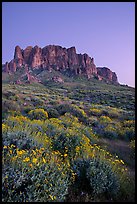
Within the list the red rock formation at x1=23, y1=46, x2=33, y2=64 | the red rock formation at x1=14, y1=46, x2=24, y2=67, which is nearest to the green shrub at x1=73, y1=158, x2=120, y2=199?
the red rock formation at x1=14, y1=46, x2=24, y2=67

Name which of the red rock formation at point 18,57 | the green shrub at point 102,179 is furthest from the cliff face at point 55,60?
the green shrub at point 102,179

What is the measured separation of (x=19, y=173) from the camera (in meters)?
3.35

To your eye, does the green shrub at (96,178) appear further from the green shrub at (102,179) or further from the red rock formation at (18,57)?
the red rock formation at (18,57)

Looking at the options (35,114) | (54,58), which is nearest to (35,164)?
(35,114)

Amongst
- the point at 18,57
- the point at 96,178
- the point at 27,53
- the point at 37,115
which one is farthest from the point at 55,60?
the point at 96,178

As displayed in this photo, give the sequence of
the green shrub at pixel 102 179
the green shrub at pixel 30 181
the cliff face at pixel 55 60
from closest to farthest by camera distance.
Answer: the green shrub at pixel 30 181 → the green shrub at pixel 102 179 → the cliff face at pixel 55 60

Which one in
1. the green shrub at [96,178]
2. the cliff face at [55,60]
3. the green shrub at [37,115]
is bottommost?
the green shrub at [96,178]

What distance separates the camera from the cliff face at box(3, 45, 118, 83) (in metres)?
95.8

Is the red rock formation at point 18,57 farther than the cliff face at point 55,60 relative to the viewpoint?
Yes

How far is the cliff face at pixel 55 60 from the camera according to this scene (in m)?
95.8

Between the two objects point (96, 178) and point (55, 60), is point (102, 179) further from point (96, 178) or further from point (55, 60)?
point (55, 60)

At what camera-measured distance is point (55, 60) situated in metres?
106

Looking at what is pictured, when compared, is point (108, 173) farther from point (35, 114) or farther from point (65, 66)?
point (65, 66)

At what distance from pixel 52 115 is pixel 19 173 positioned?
9869 mm
